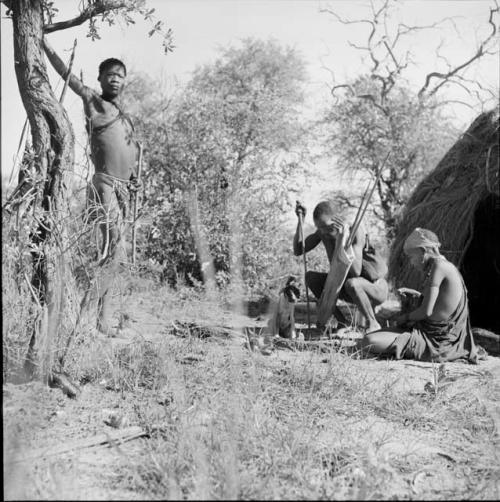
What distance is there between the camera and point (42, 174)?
13.7 ft

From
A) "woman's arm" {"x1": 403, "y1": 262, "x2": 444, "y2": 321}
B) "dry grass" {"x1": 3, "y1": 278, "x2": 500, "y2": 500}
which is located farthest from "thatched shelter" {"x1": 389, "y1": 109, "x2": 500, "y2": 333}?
"dry grass" {"x1": 3, "y1": 278, "x2": 500, "y2": 500}

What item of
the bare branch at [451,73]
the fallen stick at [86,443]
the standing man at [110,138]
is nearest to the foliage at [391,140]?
the bare branch at [451,73]

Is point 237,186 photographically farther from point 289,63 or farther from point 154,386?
point 289,63

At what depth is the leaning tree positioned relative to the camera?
160 inches

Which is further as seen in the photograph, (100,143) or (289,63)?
(289,63)

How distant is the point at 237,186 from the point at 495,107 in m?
4.09

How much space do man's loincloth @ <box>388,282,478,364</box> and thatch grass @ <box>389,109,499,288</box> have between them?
174 cm

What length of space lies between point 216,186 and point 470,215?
4.32m

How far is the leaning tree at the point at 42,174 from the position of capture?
405 cm

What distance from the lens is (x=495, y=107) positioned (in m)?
7.98

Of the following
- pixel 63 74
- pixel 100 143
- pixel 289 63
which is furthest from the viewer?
pixel 289 63

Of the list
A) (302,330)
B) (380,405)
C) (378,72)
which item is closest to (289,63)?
(378,72)

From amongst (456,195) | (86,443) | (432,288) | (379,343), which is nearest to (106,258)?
(86,443)

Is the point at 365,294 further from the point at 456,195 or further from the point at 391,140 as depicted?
the point at 391,140
